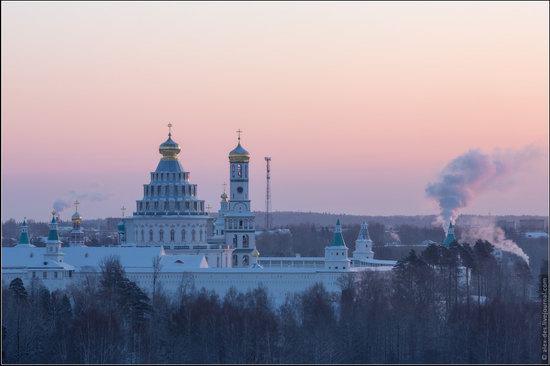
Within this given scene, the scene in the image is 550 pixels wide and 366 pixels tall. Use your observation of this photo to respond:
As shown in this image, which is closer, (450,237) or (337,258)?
(337,258)

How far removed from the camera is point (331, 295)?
73.4m

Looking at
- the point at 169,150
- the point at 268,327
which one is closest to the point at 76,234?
the point at 169,150

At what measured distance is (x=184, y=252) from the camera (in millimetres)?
85250

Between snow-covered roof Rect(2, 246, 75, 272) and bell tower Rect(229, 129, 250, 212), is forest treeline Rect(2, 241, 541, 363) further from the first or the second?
bell tower Rect(229, 129, 250, 212)

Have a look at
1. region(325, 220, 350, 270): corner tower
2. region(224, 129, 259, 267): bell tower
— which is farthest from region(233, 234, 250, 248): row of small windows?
region(325, 220, 350, 270): corner tower

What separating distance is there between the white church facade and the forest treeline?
6.01m

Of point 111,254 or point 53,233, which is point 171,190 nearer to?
point 111,254

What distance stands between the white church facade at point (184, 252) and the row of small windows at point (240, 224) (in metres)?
0.03

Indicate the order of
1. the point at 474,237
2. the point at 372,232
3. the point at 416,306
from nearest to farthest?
1. the point at 416,306
2. the point at 474,237
3. the point at 372,232

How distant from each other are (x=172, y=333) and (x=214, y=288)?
16048 millimetres

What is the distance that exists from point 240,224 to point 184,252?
384 cm

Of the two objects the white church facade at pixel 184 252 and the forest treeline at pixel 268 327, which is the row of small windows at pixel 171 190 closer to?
the white church facade at pixel 184 252

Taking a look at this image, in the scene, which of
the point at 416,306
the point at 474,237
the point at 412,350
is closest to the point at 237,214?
the point at 474,237

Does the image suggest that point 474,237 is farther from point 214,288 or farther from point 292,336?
point 292,336
